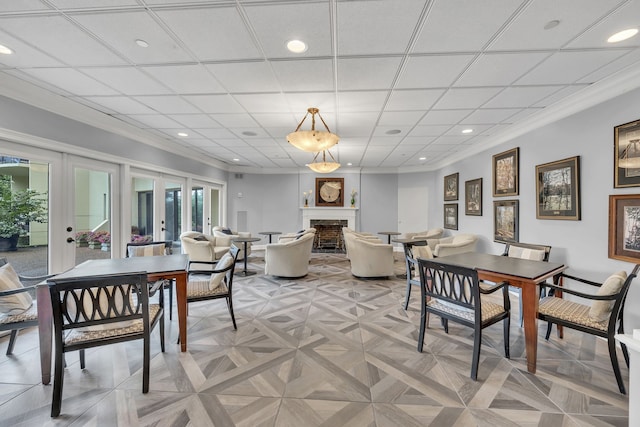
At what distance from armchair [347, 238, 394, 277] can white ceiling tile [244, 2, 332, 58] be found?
11.5 feet

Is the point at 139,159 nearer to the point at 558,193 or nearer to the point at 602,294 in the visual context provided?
the point at 602,294

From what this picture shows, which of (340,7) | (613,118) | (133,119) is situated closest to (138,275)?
(340,7)

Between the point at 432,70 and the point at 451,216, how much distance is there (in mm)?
5343

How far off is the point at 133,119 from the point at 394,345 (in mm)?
4974

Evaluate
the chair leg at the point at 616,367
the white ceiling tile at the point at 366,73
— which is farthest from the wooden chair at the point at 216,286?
the chair leg at the point at 616,367

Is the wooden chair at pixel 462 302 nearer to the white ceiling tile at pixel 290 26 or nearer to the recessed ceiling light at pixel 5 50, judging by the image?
the white ceiling tile at pixel 290 26

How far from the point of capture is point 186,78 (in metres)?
2.90

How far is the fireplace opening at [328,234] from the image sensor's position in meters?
9.05

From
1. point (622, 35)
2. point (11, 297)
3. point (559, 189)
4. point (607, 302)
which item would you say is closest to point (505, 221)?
point (559, 189)

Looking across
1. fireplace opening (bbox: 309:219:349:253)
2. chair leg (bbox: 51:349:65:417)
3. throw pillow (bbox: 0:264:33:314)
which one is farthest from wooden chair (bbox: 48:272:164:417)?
fireplace opening (bbox: 309:219:349:253)

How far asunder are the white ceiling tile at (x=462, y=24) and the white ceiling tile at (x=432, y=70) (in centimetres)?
14

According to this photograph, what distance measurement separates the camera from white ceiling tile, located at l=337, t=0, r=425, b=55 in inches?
72.7

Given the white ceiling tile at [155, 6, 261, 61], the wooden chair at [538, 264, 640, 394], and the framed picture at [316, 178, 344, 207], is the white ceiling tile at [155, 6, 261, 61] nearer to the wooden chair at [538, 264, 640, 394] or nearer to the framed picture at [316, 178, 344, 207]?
the wooden chair at [538, 264, 640, 394]

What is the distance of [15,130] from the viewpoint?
3000 mm
